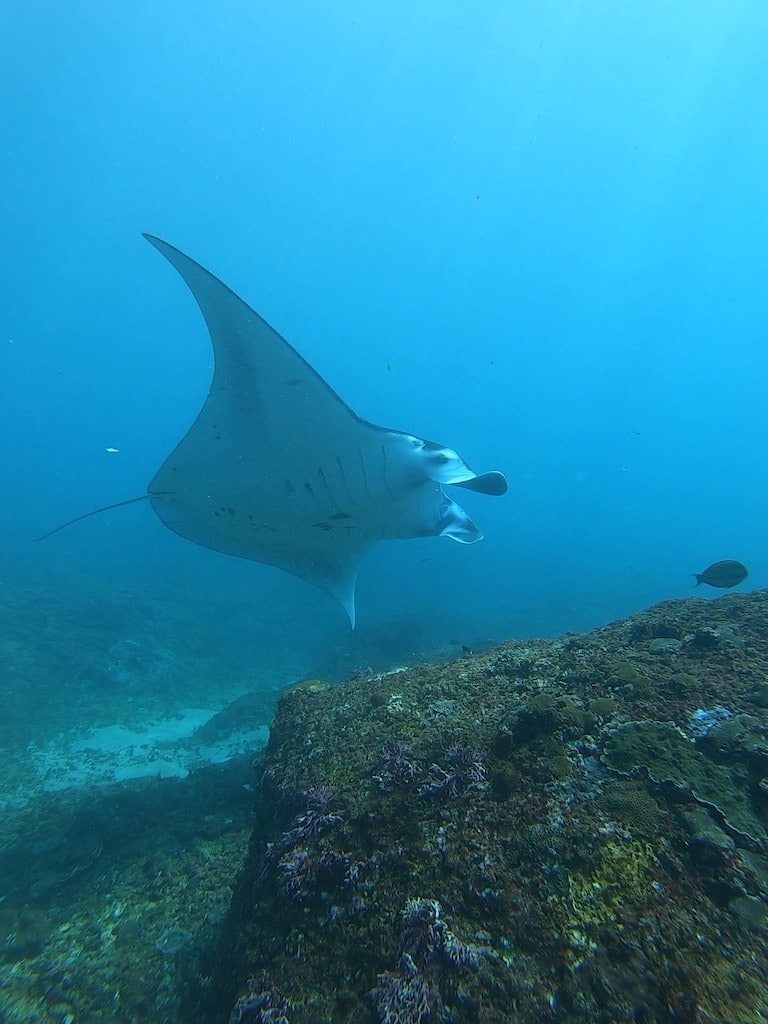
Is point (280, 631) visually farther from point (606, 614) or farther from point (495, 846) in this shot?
point (495, 846)

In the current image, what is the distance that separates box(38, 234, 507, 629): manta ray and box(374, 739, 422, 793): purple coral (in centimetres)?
315

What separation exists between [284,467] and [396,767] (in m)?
3.94

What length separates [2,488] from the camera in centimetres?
9100

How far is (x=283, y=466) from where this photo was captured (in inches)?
232

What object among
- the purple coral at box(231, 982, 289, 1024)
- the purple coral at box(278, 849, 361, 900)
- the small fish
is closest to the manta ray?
the small fish

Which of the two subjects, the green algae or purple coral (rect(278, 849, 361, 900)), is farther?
purple coral (rect(278, 849, 361, 900))

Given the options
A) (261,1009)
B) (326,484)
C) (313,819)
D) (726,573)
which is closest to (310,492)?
(326,484)

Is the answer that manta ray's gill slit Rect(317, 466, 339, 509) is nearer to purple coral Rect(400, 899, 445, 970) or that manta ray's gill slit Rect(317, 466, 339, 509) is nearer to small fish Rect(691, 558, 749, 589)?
purple coral Rect(400, 899, 445, 970)

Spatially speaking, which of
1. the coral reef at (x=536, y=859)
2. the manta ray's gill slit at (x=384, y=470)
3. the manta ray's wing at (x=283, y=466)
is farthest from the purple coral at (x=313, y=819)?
the manta ray's gill slit at (x=384, y=470)

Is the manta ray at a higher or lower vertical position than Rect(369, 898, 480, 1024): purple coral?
higher

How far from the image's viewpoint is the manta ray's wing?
5.02m

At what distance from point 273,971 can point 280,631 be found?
1811 cm

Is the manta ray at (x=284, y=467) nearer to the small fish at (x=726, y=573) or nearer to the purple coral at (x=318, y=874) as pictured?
the small fish at (x=726, y=573)

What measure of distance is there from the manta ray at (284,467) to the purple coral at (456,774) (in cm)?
321
